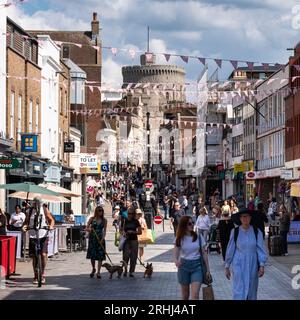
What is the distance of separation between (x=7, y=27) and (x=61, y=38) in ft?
163

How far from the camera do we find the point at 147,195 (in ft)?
200

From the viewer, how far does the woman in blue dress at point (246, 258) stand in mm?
13570

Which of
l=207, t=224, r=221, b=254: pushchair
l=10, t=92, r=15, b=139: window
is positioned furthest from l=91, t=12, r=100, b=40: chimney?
l=207, t=224, r=221, b=254: pushchair

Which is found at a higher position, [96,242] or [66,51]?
[66,51]

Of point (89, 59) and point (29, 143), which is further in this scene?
point (89, 59)

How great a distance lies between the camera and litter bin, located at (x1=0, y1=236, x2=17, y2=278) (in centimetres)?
2042

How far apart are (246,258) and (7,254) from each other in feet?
28.6

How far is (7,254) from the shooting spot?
68.8 feet

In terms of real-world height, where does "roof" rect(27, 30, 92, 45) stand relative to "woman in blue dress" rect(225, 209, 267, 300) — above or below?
above

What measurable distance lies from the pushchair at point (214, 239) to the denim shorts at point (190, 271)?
15575mm

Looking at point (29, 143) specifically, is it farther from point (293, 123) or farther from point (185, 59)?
point (293, 123)

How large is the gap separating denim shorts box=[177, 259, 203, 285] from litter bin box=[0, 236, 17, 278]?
660 cm

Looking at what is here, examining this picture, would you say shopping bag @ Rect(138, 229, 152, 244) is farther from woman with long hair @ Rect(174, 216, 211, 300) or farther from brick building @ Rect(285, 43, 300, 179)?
brick building @ Rect(285, 43, 300, 179)

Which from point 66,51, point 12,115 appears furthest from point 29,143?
Answer: point 66,51
